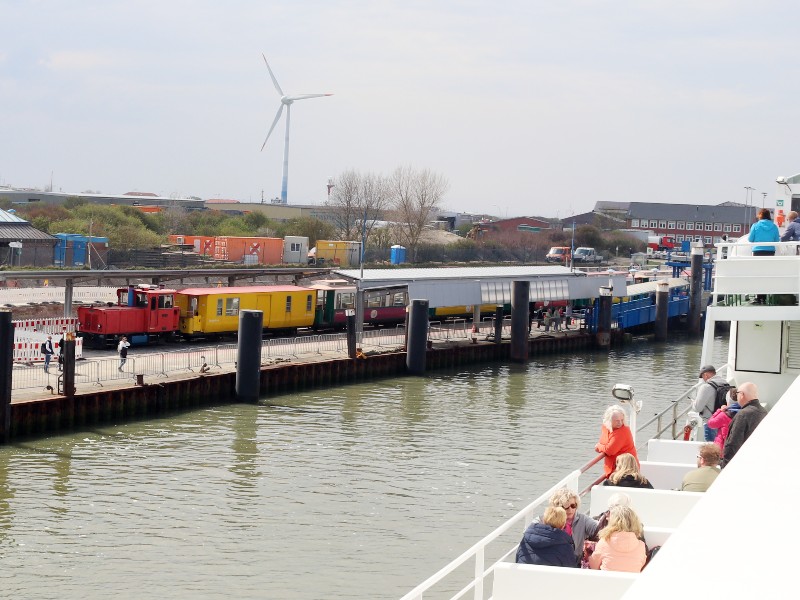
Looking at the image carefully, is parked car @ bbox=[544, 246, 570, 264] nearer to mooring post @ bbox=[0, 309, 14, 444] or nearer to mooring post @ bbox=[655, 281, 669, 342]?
mooring post @ bbox=[655, 281, 669, 342]

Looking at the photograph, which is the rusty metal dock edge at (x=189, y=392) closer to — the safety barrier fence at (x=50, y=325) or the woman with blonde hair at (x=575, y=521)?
the safety barrier fence at (x=50, y=325)

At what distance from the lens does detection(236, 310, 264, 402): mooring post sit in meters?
34.5

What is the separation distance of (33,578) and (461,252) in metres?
85.6

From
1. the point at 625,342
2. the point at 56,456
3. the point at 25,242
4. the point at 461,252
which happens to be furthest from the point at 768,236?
the point at 461,252

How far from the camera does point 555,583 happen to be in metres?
7.96

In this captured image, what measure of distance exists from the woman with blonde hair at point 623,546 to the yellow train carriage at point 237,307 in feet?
121

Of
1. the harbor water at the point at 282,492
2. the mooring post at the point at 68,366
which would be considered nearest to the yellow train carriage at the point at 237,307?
the harbor water at the point at 282,492

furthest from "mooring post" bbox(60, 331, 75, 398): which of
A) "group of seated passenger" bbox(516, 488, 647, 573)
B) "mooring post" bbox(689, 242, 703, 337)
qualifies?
"mooring post" bbox(689, 242, 703, 337)

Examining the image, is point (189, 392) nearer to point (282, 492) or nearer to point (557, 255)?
point (282, 492)

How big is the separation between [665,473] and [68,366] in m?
20.1

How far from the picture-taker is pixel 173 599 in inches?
674

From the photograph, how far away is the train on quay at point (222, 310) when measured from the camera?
1610 inches

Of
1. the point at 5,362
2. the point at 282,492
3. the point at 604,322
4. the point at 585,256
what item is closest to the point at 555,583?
the point at 282,492

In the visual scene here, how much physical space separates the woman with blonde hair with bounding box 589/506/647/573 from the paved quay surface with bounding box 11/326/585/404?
2355 cm
